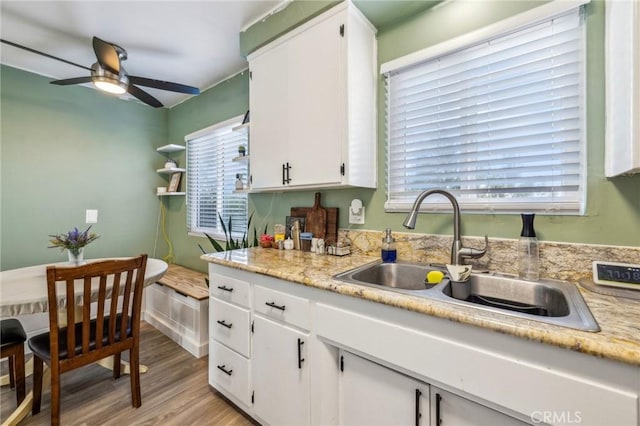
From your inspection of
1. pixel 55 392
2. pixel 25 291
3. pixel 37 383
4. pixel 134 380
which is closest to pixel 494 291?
pixel 134 380

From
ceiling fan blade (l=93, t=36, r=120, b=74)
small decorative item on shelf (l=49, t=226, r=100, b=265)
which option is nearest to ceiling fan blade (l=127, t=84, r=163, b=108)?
ceiling fan blade (l=93, t=36, r=120, b=74)

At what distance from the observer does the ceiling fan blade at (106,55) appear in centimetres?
166

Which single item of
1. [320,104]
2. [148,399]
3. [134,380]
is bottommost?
[148,399]

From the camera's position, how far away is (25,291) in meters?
1.50

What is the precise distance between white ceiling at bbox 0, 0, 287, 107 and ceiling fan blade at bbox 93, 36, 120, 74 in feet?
1.00

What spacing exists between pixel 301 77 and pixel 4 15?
2.11m

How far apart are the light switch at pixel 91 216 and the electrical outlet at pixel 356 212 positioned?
288cm

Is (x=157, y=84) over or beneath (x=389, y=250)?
over

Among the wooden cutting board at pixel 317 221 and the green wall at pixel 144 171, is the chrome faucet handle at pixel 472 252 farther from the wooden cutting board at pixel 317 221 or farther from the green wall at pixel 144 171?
the wooden cutting board at pixel 317 221

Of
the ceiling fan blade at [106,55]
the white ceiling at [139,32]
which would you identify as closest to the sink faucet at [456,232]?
the white ceiling at [139,32]

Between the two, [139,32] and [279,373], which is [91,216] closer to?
[139,32]

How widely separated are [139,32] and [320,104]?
1.61 metres

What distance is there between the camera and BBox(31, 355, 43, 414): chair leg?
5.12ft

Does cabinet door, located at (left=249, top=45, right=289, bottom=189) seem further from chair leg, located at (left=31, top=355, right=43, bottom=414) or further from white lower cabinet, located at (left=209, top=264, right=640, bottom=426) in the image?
chair leg, located at (left=31, top=355, right=43, bottom=414)
